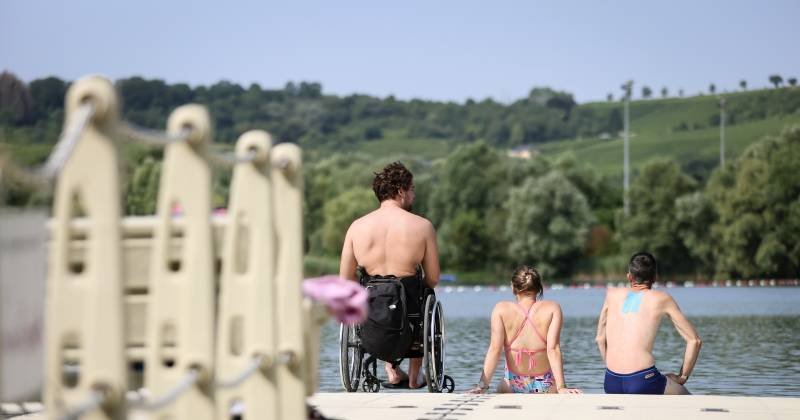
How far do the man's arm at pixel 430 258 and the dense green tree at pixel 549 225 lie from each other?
207 feet

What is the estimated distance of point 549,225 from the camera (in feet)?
236

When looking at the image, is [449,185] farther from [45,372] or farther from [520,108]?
[520,108]

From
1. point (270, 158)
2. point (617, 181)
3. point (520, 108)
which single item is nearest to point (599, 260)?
point (617, 181)

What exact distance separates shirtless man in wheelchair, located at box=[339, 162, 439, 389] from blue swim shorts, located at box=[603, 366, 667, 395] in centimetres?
137

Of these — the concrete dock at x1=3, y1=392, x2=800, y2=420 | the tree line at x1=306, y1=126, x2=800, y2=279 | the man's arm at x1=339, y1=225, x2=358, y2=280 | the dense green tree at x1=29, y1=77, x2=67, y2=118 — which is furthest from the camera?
Result: the dense green tree at x1=29, y1=77, x2=67, y2=118

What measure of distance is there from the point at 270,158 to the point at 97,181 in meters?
1.30

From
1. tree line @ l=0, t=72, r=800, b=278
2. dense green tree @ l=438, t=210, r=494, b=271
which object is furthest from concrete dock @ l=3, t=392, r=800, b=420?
dense green tree @ l=438, t=210, r=494, b=271

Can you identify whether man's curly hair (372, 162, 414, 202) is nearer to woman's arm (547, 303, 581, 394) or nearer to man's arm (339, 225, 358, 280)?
man's arm (339, 225, 358, 280)

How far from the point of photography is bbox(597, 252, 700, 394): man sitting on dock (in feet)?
25.8

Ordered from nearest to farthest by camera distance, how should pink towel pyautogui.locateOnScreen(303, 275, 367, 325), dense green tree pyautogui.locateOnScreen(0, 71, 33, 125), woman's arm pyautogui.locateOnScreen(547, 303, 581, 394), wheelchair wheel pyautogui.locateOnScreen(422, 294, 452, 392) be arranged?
1. pink towel pyautogui.locateOnScreen(303, 275, 367, 325)
2. woman's arm pyautogui.locateOnScreen(547, 303, 581, 394)
3. wheelchair wheel pyautogui.locateOnScreen(422, 294, 452, 392)
4. dense green tree pyautogui.locateOnScreen(0, 71, 33, 125)

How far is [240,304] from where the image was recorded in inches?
152

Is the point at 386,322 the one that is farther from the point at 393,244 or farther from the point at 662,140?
the point at 662,140

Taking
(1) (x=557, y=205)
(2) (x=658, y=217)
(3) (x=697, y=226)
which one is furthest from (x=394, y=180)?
(2) (x=658, y=217)

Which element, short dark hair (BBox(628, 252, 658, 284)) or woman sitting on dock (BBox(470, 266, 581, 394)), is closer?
short dark hair (BBox(628, 252, 658, 284))
